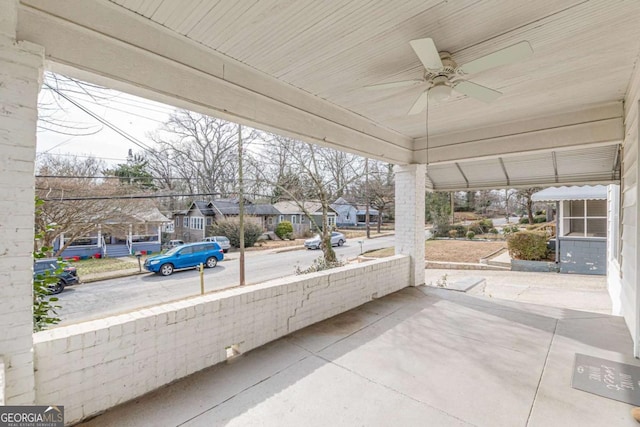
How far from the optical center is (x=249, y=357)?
294 cm

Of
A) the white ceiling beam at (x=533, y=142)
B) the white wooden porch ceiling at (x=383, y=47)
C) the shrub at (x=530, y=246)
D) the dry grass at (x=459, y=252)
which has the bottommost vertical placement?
the dry grass at (x=459, y=252)

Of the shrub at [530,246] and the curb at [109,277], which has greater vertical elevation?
the shrub at [530,246]

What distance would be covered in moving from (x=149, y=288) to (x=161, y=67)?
826 cm

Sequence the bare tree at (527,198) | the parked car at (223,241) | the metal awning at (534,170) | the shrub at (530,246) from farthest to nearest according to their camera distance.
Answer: the bare tree at (527,198), the parked car at (223,241), the shrub at (530,246), the metal awning at (534,170)

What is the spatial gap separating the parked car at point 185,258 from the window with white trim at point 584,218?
513 inches

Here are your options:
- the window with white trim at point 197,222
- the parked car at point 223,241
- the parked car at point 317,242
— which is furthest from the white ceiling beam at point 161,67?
the window with white trim at point 197,222

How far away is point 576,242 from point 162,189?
48.8 ft

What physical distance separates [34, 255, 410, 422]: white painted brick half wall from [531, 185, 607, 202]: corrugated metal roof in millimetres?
9585

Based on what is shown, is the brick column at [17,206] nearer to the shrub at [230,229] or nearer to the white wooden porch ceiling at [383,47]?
Result: the white wooden porch ceiling at [383,47]

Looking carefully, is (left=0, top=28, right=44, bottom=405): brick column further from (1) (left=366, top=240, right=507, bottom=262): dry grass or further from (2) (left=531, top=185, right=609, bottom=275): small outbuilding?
(1) (left=366, top=240, right=507, bottom=262): dry grass

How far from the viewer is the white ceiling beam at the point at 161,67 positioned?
6.42ft

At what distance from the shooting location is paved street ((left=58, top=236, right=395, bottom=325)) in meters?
6.98

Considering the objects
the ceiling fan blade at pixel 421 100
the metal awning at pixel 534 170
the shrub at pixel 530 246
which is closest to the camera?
the ceiling fan blade at pixel 421 100

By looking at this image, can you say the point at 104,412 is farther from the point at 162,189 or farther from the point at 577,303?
the point at 162,189
